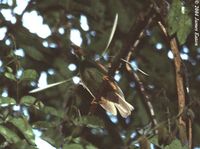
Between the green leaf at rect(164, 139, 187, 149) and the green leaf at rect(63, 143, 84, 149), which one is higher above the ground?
the green leaf at rect(164, 139, 187, 149)

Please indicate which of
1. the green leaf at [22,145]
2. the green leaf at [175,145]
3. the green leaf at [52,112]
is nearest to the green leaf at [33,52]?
the green leaf at [52,112]

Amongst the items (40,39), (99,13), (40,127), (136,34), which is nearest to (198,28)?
(136,34)

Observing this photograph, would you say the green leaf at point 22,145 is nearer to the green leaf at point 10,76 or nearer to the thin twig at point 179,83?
the green leaf at point 10,76

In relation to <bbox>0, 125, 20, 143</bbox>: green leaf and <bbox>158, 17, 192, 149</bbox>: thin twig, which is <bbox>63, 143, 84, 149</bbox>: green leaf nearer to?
<bbox>0, 125, 20, 143</bbox>: green leaf

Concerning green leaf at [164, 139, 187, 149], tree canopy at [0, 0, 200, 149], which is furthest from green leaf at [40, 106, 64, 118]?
green leaf at [164, 139, 187, 149]

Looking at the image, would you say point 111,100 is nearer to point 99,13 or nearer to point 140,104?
point 140,104

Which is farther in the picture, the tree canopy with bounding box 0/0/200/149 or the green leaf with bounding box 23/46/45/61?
the green leaf with bounding box 23/46/45/61

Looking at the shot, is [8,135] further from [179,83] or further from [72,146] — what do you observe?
[179,83]

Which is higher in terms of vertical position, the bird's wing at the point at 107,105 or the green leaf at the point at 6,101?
the green leaf at the point at 6,101

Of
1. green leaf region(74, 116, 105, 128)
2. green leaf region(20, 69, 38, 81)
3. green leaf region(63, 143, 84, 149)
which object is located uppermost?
green leaf region(20, 69, 38, 81)
